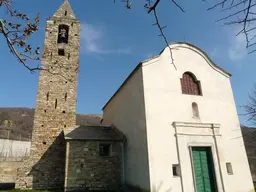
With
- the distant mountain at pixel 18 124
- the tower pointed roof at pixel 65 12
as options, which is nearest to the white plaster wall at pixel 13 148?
the distant mountain at pixel 18 124

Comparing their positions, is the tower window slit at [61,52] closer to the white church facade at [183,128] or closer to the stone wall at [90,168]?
the white church facade at [183,128]

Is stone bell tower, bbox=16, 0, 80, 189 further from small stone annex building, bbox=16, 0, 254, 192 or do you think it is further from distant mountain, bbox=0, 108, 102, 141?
distant mountain, bbox=0, 108, 102, 141

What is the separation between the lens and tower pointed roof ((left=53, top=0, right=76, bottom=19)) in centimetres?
1581

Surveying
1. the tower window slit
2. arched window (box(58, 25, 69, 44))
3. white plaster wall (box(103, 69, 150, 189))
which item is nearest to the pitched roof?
white plaster wall (box(103, 69, 150, 189))

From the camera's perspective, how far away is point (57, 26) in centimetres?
1523

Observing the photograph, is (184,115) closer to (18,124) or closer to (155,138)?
(155,138)

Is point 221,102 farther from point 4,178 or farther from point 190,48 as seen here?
point 4,178

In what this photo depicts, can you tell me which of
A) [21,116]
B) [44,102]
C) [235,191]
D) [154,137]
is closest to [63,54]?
[44,102]

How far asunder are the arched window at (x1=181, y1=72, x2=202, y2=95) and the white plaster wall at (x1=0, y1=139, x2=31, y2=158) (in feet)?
84.5

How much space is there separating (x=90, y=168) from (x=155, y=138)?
13.5 feet

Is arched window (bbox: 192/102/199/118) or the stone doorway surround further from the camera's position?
arched window (bbox: 192/102/199/118)

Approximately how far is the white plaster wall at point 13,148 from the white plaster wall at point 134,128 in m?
22.3

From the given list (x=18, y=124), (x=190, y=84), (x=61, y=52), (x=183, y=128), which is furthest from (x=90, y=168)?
(x=18, y=124)

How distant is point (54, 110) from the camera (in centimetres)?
1260
